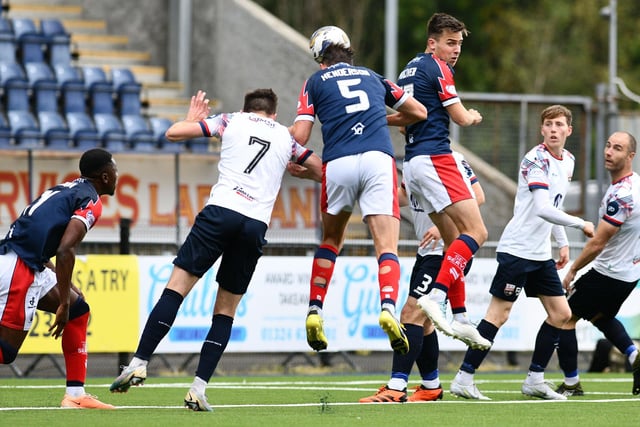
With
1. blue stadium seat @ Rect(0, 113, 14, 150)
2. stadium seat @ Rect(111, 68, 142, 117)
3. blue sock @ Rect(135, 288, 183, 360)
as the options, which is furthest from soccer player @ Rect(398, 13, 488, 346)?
stadium seat @ Rect(111, 68, 142, 117)

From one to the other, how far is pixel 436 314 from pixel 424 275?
3.79 ft

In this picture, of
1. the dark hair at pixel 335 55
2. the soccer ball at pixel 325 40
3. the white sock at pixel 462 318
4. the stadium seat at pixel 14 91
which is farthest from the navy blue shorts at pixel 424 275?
the stadium seat at pixel 14 91

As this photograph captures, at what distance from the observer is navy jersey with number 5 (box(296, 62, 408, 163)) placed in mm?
8930

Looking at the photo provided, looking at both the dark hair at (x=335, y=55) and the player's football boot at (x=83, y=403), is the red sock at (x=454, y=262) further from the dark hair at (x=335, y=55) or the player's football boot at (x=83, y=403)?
the player's football boot at (x=83, y=403)

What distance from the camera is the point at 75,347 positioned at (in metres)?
9.18

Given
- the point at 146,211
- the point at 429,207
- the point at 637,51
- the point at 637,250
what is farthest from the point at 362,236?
the point at 637,51

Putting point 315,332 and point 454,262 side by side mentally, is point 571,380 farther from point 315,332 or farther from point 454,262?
point 315,332

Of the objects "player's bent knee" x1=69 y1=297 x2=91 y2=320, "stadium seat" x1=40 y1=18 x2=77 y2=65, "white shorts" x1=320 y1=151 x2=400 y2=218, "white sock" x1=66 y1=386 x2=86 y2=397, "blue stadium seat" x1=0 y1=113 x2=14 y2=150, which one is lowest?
"white sock" x1=66 y1=386 x2=86 y2=397

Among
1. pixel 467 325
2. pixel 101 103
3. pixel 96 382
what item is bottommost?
pixel 96 382

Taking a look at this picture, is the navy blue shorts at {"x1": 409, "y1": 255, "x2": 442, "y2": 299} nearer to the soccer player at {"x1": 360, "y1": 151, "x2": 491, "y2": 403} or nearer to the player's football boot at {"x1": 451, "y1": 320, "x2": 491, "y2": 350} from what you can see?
the soccer player at {"x1": 360, "y1": 151, "x2": 491, "y2": 403}

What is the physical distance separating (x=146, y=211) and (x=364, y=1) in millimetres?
22805

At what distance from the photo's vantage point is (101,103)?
21.8 m

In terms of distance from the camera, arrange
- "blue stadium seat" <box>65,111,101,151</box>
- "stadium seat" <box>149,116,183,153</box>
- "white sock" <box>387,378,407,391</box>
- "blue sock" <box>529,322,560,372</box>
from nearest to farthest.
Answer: "white sock" <box>387,378,407,391</box> < "blue sock" <box>529,322,560,372</box> < "blue stadium seat" <box>65,111,101,151</box> < "stadium seat" <box>149,116,183,153</box>

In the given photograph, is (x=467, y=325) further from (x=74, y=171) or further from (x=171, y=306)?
(x=74, y=171)
